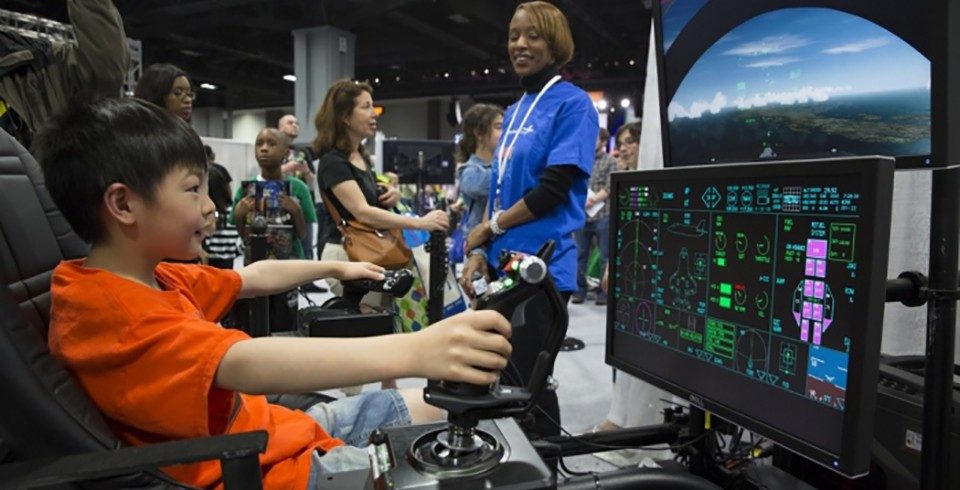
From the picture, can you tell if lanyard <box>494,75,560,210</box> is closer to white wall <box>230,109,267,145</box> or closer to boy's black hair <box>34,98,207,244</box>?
boy's black hair <box>34,98,207,244</box>

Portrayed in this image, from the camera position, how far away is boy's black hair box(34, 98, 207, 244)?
35.5 inches

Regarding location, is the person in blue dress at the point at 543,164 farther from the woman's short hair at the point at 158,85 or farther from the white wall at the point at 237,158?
the white wall at the point at 237,158

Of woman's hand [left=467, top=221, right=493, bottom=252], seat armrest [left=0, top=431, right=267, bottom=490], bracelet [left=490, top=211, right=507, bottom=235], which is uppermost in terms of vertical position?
bracelet [left=490, top=211, right=507, bottom=235]

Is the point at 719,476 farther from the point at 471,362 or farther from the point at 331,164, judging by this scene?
the point at 331,164

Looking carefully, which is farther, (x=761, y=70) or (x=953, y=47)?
(x=761, y=70)

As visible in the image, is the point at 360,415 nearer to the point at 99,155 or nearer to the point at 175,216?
the point at 175,216

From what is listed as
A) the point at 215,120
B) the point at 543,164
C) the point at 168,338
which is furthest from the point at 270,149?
the point at 215,120

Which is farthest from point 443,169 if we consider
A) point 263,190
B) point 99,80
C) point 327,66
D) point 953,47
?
point 953,47

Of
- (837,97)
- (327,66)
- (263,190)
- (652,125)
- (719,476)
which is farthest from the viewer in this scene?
(327,66)

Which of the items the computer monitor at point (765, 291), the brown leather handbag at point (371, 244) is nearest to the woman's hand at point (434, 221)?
the brown leather handbag at point (371, 244)

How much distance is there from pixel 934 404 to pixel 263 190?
3.04 m

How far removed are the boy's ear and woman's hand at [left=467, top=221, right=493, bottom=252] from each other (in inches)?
40.9

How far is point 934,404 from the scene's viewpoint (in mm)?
774

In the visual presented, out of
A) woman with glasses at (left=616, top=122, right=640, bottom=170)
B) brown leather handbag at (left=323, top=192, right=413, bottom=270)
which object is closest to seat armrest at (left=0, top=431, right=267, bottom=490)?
brown leather handbag at (left=323, top=192, right=413, bottom=270)
